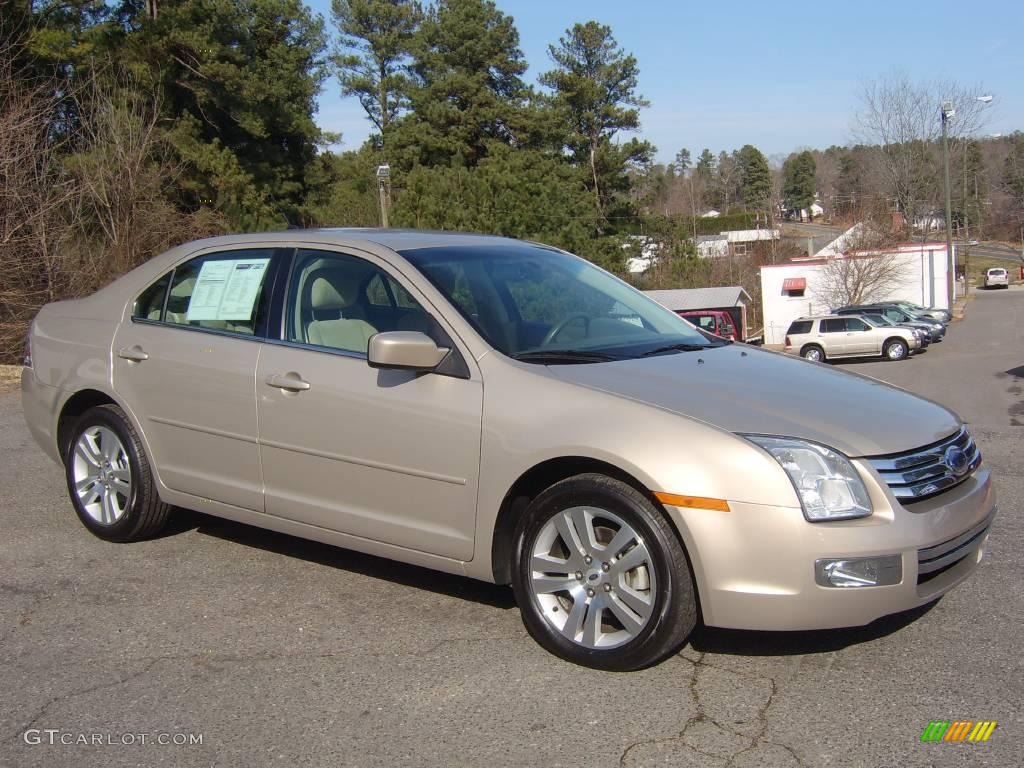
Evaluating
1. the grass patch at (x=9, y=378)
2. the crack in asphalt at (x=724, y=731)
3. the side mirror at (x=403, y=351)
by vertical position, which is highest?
the side mirror at (x=403, y=351)

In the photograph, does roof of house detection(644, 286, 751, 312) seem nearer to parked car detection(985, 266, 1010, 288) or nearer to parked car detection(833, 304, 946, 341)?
parked car detection(833, 304, 946, 341)

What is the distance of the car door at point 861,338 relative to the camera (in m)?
34.0

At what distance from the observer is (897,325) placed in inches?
1366

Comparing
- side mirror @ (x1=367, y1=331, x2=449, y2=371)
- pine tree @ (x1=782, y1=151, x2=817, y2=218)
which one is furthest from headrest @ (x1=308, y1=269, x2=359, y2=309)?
pine tree @ (x1=782, y1=151, x2=817, y2=218)

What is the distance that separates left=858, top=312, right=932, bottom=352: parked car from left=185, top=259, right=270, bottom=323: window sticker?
107 feet

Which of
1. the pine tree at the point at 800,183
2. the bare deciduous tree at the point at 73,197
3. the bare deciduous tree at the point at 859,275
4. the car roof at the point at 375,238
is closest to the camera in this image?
the car roof at the point at 375,238

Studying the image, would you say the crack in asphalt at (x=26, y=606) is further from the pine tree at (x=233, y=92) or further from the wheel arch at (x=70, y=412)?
the pine tree at (x=233, y=92)

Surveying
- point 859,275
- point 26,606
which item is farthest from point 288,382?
point 859,275

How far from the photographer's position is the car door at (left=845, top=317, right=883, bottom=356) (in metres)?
34.0

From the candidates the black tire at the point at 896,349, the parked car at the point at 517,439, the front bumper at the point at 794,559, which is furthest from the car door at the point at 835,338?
the front bumper at the point at 794,559

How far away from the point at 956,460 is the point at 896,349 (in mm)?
32074

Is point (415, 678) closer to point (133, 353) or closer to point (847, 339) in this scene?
point (133, 353)

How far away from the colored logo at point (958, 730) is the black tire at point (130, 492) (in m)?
3.78

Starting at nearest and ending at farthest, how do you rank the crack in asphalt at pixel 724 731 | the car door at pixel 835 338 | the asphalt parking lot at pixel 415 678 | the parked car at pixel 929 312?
the crack in asphalt at pixel 724 731 < the asphalt parking lot at pixel 415 678 < the car door at pixel 835 338 < the parked car at pixel 929 312
